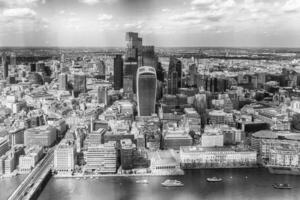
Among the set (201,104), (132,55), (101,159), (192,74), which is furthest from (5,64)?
(192,74)

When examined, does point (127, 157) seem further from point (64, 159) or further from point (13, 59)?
point (13, 59)

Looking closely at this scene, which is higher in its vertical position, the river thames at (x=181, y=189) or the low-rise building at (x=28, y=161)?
the low-rise building at (x=28, y=161)

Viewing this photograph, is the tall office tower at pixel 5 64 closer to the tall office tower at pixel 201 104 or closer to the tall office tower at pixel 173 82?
the tall office tower at pixel 173 82

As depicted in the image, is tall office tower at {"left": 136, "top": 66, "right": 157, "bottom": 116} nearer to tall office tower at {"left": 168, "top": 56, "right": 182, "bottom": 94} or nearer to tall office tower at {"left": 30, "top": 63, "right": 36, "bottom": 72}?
tall office tower at {"left": 168, "top": 56, "right": 182, "bottom": 94}

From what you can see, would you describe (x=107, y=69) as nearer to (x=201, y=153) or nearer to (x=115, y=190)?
(x=201, y=153)

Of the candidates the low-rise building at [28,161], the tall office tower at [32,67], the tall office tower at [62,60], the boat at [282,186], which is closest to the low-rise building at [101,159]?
the low-rise building at [28,161]

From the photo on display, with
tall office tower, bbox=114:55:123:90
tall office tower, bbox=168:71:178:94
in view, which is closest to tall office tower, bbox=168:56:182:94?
tall office tower, bbox=168:71:178:94

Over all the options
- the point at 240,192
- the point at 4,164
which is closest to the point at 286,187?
the point at 240,192
